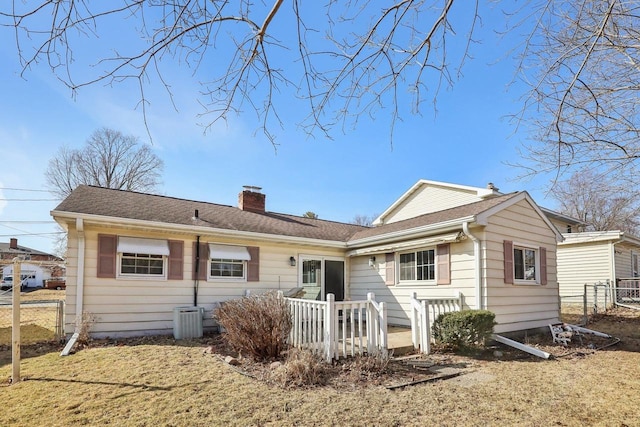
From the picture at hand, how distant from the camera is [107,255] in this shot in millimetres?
8539

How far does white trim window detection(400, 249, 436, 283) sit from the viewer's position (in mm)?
9711

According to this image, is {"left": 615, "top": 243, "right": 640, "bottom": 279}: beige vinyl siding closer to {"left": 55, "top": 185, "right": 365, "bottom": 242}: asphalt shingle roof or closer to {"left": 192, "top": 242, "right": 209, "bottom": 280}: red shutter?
{"left": 55, "top": 185, "right": 365, "bottom": 242}: asphalt shingle roof

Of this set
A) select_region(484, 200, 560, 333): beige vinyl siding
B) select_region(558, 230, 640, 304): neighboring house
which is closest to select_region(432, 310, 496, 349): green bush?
select_region(484, 200, 560, 333): beige vinyl siding

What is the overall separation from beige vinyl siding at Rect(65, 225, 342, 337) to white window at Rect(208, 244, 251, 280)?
18 centimetres

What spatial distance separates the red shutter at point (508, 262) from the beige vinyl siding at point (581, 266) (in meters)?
9.45

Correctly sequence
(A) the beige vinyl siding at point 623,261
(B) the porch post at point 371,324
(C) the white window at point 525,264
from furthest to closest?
(A) the beige vinyl siding at point 623,261, (C) the white window at point 525,264, (B) the porch post at point 371,324

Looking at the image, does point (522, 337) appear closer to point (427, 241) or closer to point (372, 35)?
point (427, 241)

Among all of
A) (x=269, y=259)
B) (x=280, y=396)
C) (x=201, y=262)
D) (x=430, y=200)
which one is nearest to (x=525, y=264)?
(x=269, y=259)

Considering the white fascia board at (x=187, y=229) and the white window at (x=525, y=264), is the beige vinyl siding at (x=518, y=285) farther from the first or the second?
the white fascia board at (x=187, y=229)

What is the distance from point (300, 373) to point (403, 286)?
591cm

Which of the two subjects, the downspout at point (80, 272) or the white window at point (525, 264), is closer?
the downspout at point (80, 272)

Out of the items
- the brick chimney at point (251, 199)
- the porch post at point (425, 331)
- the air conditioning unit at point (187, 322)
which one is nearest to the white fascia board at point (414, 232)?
the porch post at point (425, 331)

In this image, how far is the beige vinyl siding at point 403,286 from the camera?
28.4 feet

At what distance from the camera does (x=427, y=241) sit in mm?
9422
